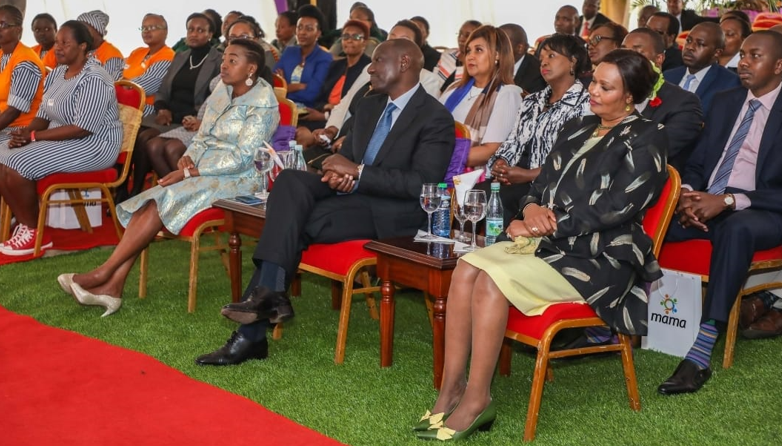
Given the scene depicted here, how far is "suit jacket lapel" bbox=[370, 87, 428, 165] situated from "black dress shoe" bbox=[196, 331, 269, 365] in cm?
90

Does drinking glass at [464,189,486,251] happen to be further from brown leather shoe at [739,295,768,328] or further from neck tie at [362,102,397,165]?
brown leather shoe at [739,295,768,328]

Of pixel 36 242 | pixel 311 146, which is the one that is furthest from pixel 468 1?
pixel 36 242

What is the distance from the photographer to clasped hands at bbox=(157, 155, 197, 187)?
14.5 feet

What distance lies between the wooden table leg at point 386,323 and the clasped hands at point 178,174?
4.68 feet

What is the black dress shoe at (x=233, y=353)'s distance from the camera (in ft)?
11.8

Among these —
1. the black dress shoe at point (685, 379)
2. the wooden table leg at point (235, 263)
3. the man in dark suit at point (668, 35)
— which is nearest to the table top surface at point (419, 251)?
the black dress shoe at point (685, 379)

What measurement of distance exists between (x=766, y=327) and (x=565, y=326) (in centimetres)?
150

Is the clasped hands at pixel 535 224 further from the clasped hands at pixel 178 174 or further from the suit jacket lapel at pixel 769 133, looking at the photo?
the clasped hands at pixel 178 174

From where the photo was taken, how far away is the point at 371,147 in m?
3.95

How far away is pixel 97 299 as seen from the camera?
431cm

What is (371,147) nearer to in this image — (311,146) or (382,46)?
(382,46)

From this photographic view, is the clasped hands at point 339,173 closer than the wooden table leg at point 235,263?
Yes

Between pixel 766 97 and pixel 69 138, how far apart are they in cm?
389

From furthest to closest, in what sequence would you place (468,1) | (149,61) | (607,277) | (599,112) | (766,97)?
1. (468,1)
2. (149,61)
3. (766,97)
4. (599,112)
5. (607,277)
